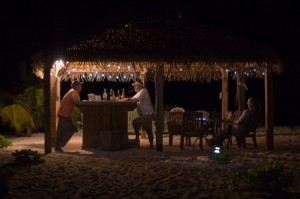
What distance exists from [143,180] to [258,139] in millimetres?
7531

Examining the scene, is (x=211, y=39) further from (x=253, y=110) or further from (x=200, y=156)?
(x=200, y=156)

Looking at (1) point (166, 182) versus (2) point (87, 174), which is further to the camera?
(2) point (87, 174)

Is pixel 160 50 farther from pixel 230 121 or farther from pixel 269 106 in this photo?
pixel 269 106

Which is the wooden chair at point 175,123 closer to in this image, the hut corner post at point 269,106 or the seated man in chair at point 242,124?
the seated man in chair at point 242,124

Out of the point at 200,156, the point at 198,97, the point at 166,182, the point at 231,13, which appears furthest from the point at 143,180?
the point at 231,13

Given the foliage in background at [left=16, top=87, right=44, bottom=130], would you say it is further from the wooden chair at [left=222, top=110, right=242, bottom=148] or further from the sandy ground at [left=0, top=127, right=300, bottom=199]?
the wooden chair at [left=222, top=110, right=242, bottom=148]

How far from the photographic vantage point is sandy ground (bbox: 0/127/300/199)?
755 centimetres

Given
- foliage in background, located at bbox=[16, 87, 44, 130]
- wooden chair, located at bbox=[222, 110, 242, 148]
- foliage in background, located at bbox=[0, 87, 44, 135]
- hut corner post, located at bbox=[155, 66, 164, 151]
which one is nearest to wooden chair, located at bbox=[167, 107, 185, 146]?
hut corner post, located at bbox=[155, 66, 164, 151]

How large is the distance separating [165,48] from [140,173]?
3.79 meters

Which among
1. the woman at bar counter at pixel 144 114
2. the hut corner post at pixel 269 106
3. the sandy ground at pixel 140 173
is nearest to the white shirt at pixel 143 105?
the woman at bar counter at pixel 144 114

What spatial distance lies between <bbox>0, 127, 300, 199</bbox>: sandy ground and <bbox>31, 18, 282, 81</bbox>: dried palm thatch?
75.4 inches

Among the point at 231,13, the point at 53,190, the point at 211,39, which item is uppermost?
the point at 231,13

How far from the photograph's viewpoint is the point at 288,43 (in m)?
31.5

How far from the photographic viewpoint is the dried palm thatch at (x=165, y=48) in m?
12.0
